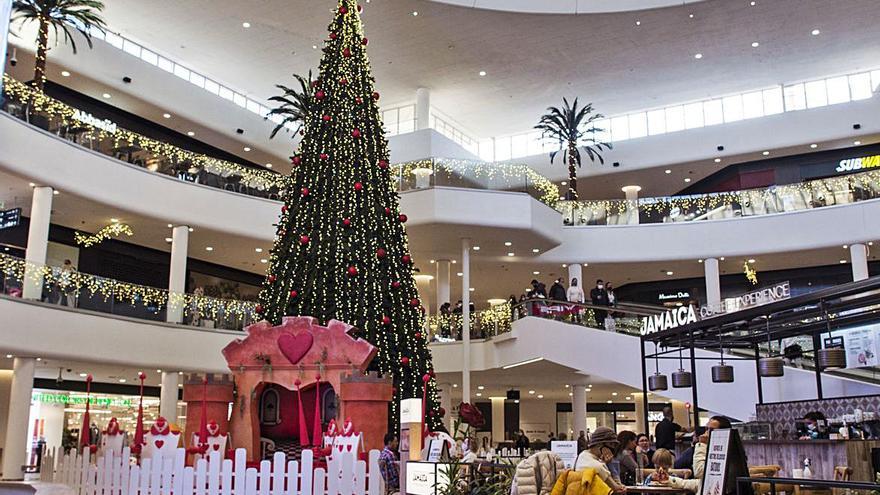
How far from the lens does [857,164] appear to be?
27.0 metres

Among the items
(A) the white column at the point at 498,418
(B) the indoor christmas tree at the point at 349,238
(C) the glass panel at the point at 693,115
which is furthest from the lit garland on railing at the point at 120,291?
(C) the glass panel at the point at 693,115

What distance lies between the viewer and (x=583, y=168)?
99.7 feet

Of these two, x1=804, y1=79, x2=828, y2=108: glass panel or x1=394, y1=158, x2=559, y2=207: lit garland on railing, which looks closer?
x1=394, y1=158, x2=559, y2=207: lit garland on railing

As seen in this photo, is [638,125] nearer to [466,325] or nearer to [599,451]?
[466,325]

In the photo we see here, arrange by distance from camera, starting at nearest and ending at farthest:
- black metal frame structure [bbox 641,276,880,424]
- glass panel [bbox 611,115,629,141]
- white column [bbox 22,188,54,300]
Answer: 1. black metal frame structure [bbox 641,276,880,424]
2. white column [bbox 22,188,54,300]
3. glass panel [bbox 611,115,629,141]

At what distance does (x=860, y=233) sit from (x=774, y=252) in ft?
7.46

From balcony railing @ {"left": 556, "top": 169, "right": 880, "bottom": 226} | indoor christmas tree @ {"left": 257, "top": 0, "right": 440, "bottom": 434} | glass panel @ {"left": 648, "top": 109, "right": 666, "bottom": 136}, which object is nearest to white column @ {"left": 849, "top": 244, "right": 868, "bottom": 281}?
balcony railing @ {"left": 556, "top": 169, "right": 880, "bottom": 226}

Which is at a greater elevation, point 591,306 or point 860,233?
point 860,233

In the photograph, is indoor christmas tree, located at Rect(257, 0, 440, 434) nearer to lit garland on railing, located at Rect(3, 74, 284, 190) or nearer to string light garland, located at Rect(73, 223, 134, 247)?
lit garland on railing, located at Rect(3, 74, 284, 190)

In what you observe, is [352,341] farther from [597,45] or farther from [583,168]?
[583,168]

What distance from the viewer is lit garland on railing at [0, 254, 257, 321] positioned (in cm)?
1670

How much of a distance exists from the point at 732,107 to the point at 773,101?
138 cm

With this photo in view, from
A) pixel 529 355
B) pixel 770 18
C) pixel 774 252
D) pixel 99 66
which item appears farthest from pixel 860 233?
pixel 99 66

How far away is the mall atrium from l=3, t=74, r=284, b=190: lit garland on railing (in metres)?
0.07
